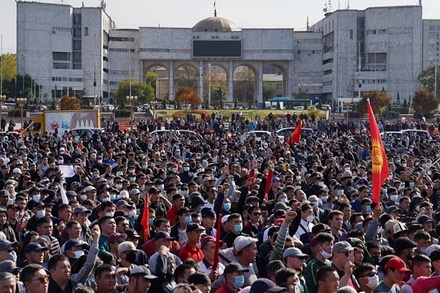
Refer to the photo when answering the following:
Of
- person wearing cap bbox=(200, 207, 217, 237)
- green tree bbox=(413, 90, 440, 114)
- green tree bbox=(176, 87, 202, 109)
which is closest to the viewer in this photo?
person wearing cap bbox=(200, 207, 217, 237)

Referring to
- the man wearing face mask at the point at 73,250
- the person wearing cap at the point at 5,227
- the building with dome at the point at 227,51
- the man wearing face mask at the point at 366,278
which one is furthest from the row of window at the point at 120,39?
the man wearing face mask at the point at 366,278

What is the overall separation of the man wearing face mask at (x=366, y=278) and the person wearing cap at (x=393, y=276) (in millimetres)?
65

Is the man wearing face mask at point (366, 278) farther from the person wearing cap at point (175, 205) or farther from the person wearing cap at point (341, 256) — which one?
the person wearing cap at point (175, 205)

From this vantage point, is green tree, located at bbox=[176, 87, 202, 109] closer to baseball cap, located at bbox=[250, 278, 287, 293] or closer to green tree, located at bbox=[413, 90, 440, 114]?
green tree, located at bbox=[413, 90, 440, 114]

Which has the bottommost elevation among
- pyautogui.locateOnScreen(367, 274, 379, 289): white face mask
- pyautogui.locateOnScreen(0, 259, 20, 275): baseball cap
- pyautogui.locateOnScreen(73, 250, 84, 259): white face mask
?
pyautogui.locateOnScreen(367, 274, 379, 289): white face mask

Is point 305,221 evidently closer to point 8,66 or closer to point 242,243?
point 242,243

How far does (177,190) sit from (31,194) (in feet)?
6.79

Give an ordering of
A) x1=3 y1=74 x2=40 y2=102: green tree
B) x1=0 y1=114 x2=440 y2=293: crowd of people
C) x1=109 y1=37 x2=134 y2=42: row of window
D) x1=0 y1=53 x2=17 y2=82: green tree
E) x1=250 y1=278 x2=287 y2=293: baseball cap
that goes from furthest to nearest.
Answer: x1=109 y1=37 x2=134 y2=42: row of window < x1=0 y1=53 x2=17 y2=82: green tree < x1=3 y1=74 x2=40 y2=102: green tree < x1=0 y1=114 x2=440 y2=293: crowd of people < x1=250 y1=278 x2=287 y2=293: baseball cap

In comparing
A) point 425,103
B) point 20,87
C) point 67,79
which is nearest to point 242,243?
point 425,103

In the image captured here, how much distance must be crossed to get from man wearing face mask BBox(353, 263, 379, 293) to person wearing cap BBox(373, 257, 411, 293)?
2.6 inches

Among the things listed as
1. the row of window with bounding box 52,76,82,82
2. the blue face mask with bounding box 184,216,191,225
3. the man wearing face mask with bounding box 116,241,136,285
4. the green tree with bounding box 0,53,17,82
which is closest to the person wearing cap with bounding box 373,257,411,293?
the man wearing face mask with bounding box 116,241,136,285

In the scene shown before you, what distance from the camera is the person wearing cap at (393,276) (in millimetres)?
7676

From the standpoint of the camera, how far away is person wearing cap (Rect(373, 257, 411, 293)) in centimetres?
768

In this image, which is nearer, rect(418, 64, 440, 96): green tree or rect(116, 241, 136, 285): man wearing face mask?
rect(116, 241, 136, 285): man wearing face mask
